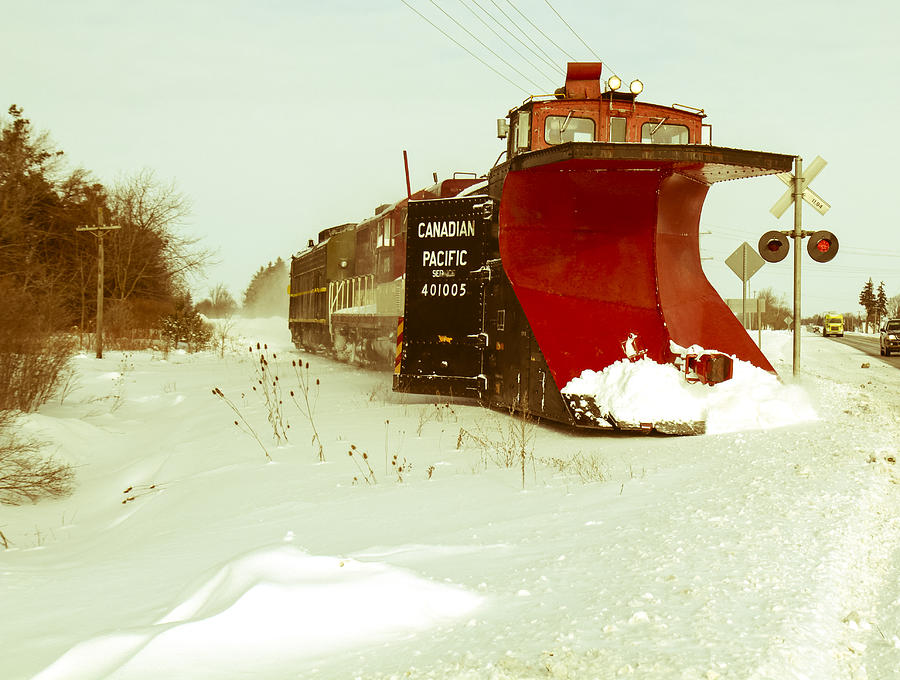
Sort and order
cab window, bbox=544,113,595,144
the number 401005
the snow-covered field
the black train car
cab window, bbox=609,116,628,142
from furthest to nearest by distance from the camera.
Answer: the black train car, the number 401005, cab window, bbox=609,116,628,142, cab window, bbox=544,113,595,144, the snow-covered field

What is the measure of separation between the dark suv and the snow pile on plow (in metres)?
28.4

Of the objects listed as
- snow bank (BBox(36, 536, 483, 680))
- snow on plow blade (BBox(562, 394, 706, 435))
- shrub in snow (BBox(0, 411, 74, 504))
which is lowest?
shrub in snow (BBox(0, 411, 74, 504))

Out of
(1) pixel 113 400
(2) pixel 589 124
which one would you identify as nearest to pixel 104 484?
(1) pixel 113 400

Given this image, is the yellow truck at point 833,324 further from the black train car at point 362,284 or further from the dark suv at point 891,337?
the black train car at point 362,284

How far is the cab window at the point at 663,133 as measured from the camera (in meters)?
9.37

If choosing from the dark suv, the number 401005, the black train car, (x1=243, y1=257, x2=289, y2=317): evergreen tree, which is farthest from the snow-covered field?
(x1=243, y1=257, x2=289, y2=317): evergreen tree

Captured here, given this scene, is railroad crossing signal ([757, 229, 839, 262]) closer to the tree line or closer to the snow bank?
the snow bank

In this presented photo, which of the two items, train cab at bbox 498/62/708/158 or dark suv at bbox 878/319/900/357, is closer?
train cab at bbox 498/62/708/158

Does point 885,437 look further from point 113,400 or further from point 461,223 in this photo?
point 113,400

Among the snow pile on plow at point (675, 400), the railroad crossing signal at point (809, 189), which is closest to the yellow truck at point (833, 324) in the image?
the railroad crossing signal at point (809, 189)

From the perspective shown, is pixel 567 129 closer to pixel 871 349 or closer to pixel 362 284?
pixel 362 284

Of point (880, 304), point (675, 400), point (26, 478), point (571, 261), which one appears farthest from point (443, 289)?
point (880, 304)

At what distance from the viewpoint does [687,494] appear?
16.8ft

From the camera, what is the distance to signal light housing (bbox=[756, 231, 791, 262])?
11.7 meters
